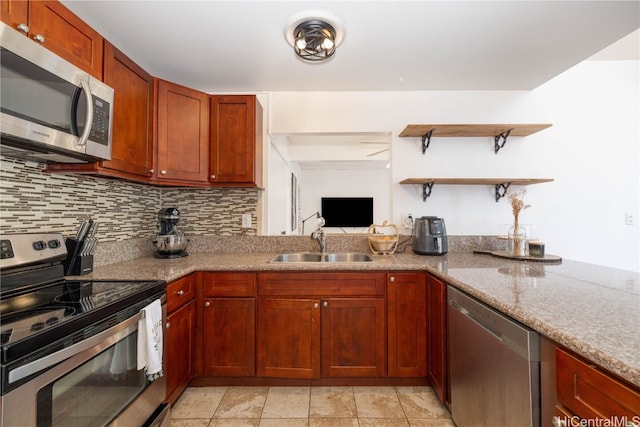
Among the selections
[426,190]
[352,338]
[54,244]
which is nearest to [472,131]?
[426,190]

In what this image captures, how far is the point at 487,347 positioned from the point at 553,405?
292 mm

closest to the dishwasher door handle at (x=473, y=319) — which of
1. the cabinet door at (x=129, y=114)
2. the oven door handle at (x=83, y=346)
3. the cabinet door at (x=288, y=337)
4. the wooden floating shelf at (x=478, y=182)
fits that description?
the cabinet door at (x=288, y=337)

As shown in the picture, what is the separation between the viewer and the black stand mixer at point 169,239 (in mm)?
1932

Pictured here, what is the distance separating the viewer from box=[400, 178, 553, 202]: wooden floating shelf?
81.7 inches

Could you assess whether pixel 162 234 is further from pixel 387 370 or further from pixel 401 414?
pixel 401 414

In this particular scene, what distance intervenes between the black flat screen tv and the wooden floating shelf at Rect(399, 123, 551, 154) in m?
3.54

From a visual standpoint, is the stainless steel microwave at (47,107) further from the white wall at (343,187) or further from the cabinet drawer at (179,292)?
the white wall at (343,187)

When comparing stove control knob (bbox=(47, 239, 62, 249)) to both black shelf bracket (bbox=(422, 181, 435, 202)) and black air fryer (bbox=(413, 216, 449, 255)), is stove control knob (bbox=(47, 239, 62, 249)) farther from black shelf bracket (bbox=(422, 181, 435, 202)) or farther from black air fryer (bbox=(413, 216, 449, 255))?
black shelf bracket (bbox=(422, 181, 435, 202))

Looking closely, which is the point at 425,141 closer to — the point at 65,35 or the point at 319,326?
the point at 319,326

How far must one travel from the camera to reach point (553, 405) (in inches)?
31.5

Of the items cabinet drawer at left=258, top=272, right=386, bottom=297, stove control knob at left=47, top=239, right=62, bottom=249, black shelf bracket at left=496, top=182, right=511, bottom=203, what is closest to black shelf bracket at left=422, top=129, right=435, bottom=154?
black shelf bracket at left=496, top=182, right=511, bottom=203

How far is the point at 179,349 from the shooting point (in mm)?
1566

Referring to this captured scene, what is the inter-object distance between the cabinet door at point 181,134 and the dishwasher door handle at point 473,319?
182 cm

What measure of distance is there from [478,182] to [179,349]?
7.91 feet
